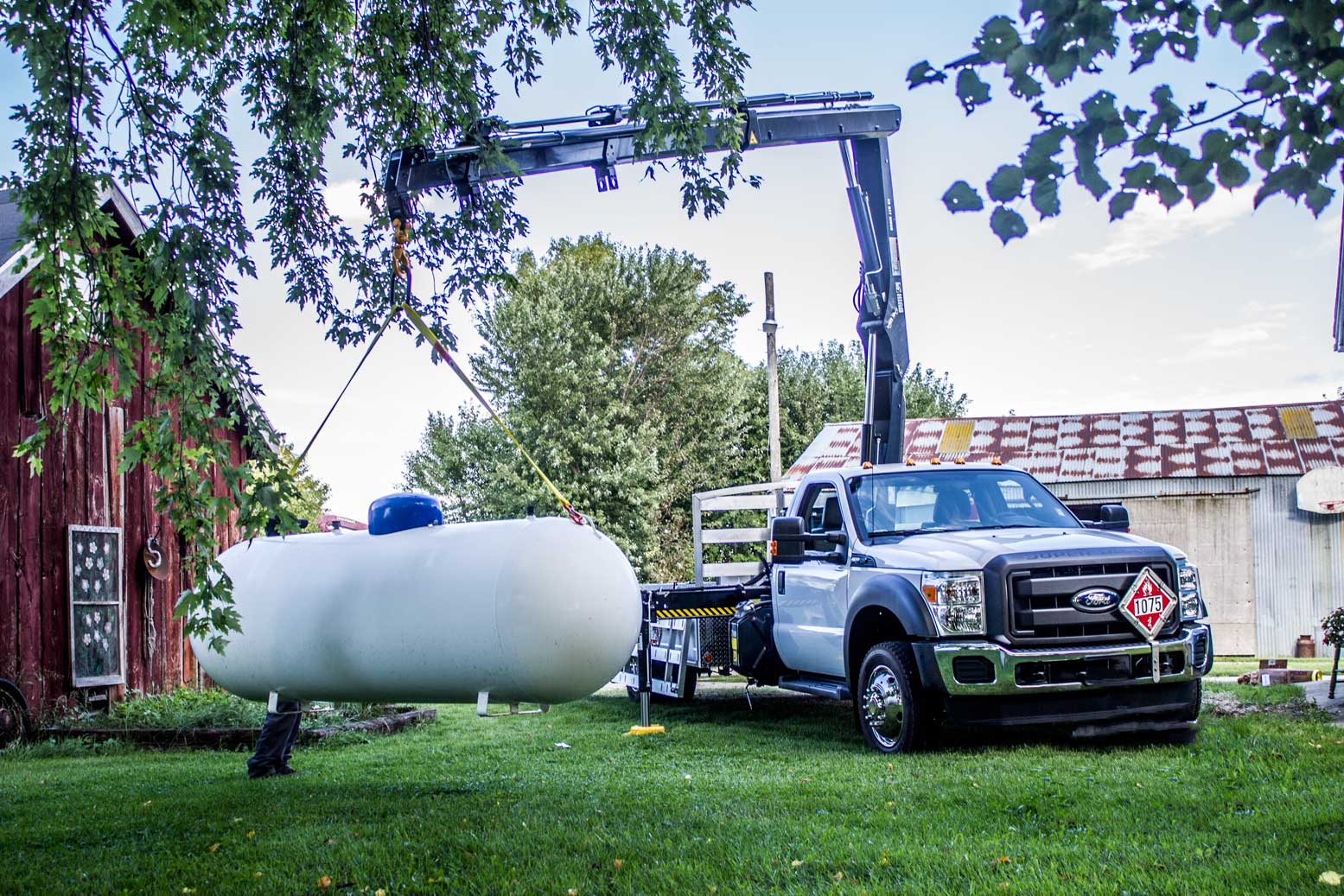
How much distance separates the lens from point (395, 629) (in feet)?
21.2

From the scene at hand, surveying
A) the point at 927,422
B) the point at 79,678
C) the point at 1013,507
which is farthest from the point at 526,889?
the point at 927,422

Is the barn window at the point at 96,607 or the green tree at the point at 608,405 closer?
the barn window at the point at 96,607

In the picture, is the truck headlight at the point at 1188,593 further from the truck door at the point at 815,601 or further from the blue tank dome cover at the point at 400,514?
the blue tank dome cover at the point at 400,514

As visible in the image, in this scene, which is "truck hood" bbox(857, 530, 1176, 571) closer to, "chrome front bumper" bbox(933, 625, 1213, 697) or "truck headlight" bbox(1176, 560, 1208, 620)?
"truck headlight" bbox(1176, 560, 1208, 620)

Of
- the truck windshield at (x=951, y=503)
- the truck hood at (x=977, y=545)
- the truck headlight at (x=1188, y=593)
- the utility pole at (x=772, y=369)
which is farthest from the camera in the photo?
the utility pole at (x=772, y=369)

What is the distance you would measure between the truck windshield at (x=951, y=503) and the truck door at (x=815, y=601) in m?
0.28

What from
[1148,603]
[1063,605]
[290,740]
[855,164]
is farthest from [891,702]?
[855,164]

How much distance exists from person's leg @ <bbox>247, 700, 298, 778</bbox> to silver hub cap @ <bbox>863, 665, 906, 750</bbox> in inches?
157

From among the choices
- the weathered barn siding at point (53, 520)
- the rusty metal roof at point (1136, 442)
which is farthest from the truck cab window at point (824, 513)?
the rusty metal roof at point (1136, 442)

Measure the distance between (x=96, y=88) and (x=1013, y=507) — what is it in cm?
696

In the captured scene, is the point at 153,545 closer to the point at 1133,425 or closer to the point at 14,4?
the point at 14,4

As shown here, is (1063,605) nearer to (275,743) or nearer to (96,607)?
(275,743)

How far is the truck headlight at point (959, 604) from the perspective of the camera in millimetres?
8117

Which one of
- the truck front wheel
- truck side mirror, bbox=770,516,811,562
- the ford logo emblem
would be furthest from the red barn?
the ford logo emblem
